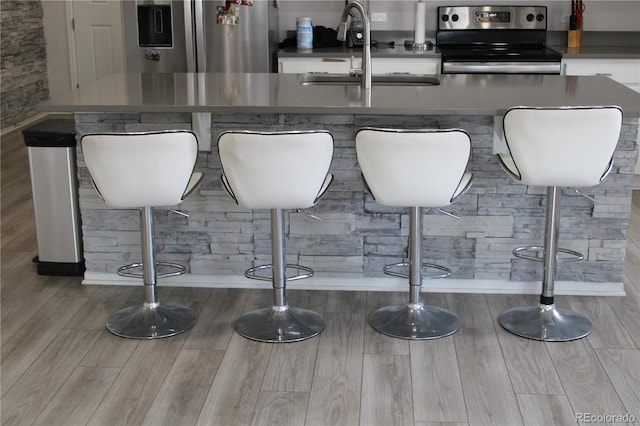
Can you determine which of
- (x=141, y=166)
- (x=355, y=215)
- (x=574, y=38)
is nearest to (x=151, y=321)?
(x=141, y=166)

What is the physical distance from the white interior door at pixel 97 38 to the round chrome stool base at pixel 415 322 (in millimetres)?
4967

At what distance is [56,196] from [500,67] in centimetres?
295

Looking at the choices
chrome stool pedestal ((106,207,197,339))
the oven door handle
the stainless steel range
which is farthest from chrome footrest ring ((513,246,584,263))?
the stainless steel range

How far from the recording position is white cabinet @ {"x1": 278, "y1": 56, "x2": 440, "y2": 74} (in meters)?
5.67

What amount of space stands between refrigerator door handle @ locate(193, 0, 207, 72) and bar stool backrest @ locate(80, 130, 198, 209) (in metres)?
2.50

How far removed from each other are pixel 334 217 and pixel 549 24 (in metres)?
2.97

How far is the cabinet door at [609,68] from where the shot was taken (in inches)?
218

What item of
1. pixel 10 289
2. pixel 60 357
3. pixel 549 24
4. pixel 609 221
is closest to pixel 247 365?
pixel 60 357

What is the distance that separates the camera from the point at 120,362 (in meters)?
3.37

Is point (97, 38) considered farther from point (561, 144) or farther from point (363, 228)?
point (561, 144)

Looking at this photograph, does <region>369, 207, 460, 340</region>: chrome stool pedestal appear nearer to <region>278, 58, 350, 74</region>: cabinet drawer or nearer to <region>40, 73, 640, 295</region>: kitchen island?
<region>40, 73, 640, 295</region>: kitchen island

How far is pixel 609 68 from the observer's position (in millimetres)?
5562

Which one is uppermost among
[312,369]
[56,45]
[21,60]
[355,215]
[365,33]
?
[365,33]

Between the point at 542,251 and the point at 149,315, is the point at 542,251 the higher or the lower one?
the higher one
